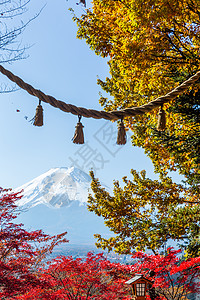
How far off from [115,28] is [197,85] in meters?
1.96

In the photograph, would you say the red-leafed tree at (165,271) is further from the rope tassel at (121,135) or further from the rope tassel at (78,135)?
the rope tassel at (78,135)

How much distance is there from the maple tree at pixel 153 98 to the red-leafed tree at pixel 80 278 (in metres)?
0.65

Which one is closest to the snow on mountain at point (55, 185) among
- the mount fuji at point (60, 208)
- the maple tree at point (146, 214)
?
the mount fuji at point (60, 208)

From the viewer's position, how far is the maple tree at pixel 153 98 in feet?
14.5

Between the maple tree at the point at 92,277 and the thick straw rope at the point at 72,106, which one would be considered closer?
the thick straw rope at the point at 72,106

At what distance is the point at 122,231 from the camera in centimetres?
622

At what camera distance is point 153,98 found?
15.9 feet

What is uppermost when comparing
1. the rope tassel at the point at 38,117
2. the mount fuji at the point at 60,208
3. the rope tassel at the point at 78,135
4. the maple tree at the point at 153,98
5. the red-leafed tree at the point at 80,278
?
the mount fuji at the point at 60,208

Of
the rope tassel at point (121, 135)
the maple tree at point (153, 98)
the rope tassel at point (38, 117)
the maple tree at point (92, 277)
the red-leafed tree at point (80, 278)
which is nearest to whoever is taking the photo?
the rope tassel at point (38, 117)

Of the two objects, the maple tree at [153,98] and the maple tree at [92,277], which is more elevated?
the maple tree at [153,98]

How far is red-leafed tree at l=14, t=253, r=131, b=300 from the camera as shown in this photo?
17.8ft

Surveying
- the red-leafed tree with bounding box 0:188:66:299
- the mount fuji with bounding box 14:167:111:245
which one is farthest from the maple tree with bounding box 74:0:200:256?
the mount fuji with bounding box 14:167:111:245

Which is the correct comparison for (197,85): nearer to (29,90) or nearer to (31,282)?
(29,90)

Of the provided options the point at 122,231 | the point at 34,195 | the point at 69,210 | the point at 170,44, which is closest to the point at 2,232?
the point at 122,231
